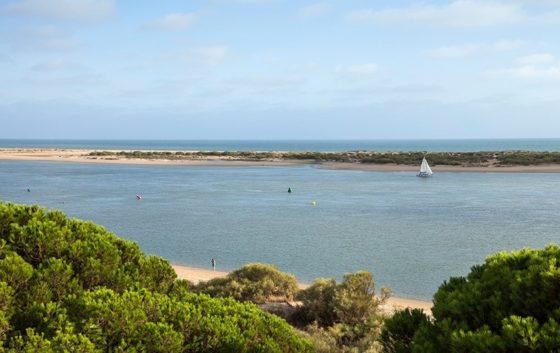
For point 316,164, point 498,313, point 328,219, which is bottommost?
point 328,219

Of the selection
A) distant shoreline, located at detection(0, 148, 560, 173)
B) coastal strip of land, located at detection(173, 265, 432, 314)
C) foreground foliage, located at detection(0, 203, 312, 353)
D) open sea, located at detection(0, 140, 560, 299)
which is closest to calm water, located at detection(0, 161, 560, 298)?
open sea, located at detection(0, 140, 560, 299)

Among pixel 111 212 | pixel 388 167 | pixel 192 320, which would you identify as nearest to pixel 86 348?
pixel 192 320

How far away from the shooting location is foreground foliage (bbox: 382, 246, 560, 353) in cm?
395

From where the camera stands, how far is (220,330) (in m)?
5.44

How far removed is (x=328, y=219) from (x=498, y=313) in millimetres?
29646

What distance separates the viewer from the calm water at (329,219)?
74.2ft

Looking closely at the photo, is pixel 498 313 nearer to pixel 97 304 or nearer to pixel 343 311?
pixel 97 304

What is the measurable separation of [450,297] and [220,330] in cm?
228

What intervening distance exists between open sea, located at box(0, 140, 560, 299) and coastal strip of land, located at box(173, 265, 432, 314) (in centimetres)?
100

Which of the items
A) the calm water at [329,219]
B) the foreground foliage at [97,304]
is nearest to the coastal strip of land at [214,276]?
the calm water at [329,219]

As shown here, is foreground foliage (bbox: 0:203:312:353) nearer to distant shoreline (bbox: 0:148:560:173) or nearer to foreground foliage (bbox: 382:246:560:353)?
foreground foliage (bbox: 382:246:560:353)

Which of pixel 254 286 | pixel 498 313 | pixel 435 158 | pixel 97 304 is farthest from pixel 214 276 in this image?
pixel 435 158

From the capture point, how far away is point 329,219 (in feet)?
111

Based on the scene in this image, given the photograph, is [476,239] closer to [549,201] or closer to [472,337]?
[549,201]
